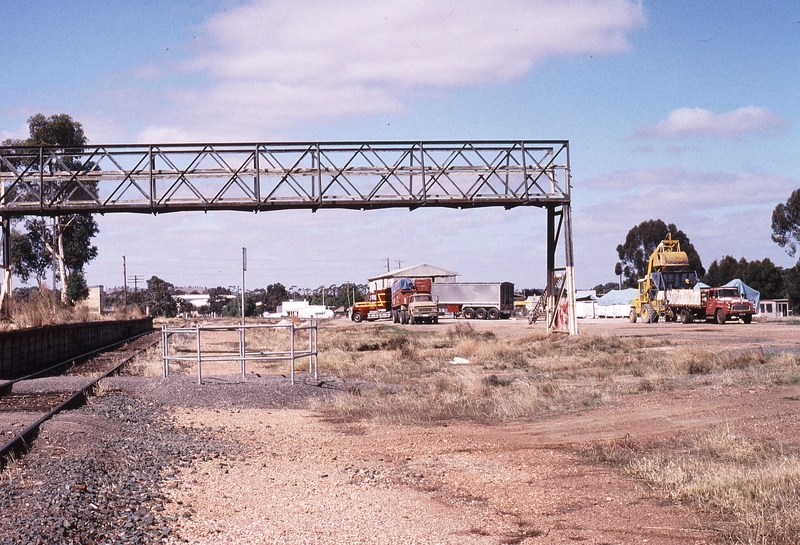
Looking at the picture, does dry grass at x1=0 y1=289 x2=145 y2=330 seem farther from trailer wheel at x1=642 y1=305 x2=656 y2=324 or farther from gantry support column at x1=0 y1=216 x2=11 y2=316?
trailer wheel at x1=642 y1=305 x2=656 y2=324

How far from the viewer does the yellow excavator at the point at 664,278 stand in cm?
5341

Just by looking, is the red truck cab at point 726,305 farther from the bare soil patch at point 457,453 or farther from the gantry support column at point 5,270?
the gantry support column at point 5,270

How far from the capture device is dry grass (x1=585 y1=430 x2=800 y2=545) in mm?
7285

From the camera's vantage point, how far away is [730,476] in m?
8.85

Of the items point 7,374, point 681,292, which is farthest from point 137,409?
point 681,292

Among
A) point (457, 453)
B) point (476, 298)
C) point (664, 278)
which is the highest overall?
point (664, 278)

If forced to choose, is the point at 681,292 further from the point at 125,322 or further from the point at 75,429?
the point at 75,429

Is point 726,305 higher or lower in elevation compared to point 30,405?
higher

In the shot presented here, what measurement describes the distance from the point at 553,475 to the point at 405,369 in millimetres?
15507

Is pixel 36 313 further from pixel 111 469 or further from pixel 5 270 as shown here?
pixel 111 469

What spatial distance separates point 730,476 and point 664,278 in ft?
154

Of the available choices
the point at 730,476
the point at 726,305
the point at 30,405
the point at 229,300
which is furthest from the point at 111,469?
the point at 229,300

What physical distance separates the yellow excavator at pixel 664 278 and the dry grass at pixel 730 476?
141ft

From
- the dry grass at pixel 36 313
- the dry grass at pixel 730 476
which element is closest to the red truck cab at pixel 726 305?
the dry grass at pixel 36 313
